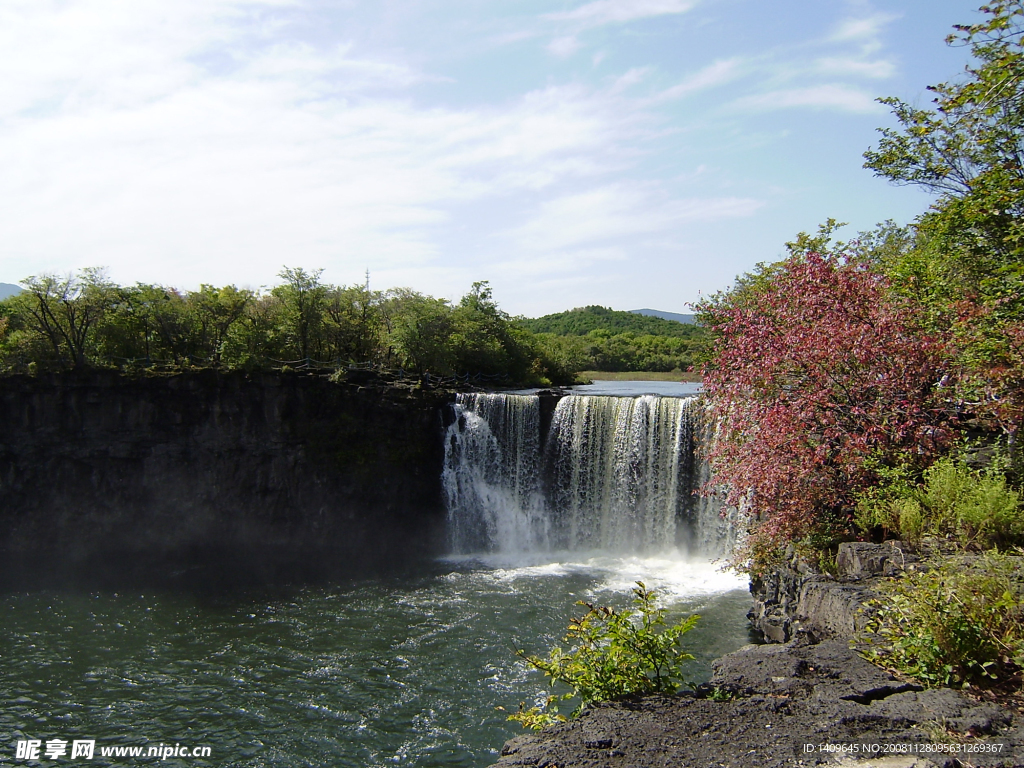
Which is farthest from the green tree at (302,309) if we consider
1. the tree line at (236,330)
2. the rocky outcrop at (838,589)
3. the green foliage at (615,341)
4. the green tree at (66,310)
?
the rocky outcrop at (838,589)

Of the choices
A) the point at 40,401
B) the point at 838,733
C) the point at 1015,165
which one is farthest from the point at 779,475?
the point at 40,401

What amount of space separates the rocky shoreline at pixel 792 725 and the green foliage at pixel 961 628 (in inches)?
8.8

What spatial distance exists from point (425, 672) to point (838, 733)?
9.41 meters

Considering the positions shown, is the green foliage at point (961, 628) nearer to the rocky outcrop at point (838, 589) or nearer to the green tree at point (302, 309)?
the rocky outcrop at point (838, 589)

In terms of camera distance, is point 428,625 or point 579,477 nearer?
point 428,625

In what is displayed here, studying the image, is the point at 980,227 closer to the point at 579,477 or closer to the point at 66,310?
the point at 579,477

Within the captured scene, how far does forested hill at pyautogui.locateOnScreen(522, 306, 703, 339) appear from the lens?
66750mm

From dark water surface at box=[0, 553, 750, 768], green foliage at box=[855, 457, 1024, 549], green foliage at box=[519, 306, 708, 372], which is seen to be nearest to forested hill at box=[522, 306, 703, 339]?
green foliage at box=[519, 306, 708, 372]

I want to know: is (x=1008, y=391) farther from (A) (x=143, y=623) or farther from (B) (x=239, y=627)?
(A) (x=143, y=623)

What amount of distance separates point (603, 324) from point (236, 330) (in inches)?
1970

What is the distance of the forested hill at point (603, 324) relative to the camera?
66.8 metres

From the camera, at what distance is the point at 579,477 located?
2094 centimetres

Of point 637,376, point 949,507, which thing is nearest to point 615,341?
point 637,376

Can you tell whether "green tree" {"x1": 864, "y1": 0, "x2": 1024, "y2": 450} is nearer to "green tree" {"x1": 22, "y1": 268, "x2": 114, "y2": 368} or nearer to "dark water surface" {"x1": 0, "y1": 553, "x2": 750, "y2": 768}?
"dark water surface" {"x1": 0, "y1": 553, "x2": 750, "y2": 768}
